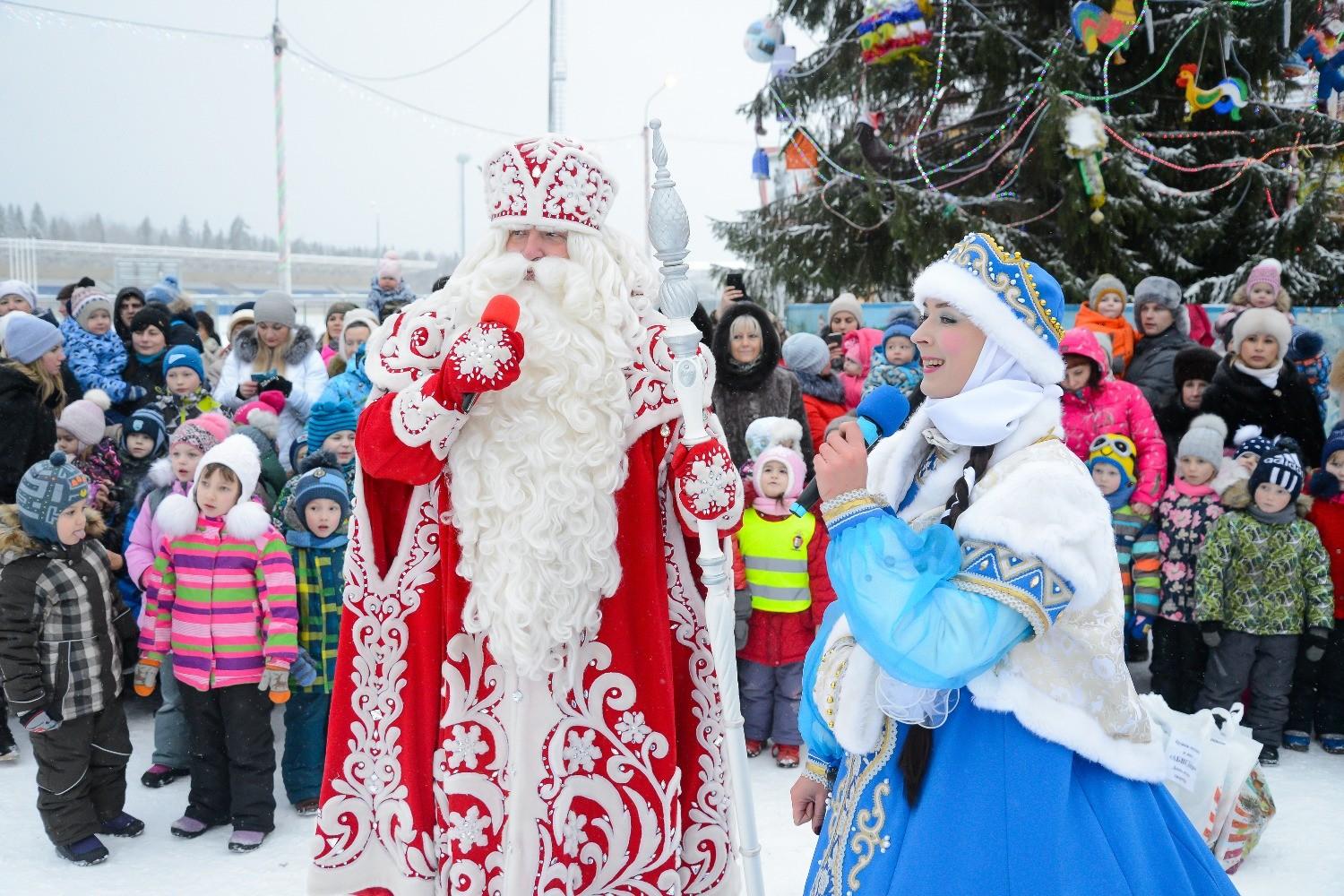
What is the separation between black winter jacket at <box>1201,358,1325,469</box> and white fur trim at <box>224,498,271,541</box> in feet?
14.9

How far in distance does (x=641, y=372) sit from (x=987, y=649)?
1.36 m

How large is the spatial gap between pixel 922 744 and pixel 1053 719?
22 cm

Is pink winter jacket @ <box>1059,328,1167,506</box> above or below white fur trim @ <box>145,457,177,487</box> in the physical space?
above

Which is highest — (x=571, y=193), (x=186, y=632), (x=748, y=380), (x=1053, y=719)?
(x=571, y=193)

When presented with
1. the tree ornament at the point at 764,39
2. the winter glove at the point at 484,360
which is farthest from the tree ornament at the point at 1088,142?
the winter glove at the point at 484,360

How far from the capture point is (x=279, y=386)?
5.92m

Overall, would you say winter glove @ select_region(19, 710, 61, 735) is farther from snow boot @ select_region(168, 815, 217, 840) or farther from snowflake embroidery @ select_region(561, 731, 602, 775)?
snowflake embroidery @ select_region(561, 731, 602, 775)

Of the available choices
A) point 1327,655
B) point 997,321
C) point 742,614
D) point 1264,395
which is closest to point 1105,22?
point 1264,395

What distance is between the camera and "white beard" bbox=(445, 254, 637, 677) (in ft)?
8.61

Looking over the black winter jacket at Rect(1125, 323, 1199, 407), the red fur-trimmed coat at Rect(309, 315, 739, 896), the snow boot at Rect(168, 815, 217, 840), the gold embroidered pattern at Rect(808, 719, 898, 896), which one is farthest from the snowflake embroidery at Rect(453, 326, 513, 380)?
the black winter jacket at Rect(1125, 323, 1199, 407)

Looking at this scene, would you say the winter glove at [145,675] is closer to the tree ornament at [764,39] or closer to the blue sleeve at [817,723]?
the blue sleeve at [817,723]

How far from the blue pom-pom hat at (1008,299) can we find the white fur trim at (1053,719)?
1.74 feet

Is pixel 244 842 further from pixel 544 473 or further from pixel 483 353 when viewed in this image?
pixel 483 353

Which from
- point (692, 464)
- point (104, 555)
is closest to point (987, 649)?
point (692, 464)
